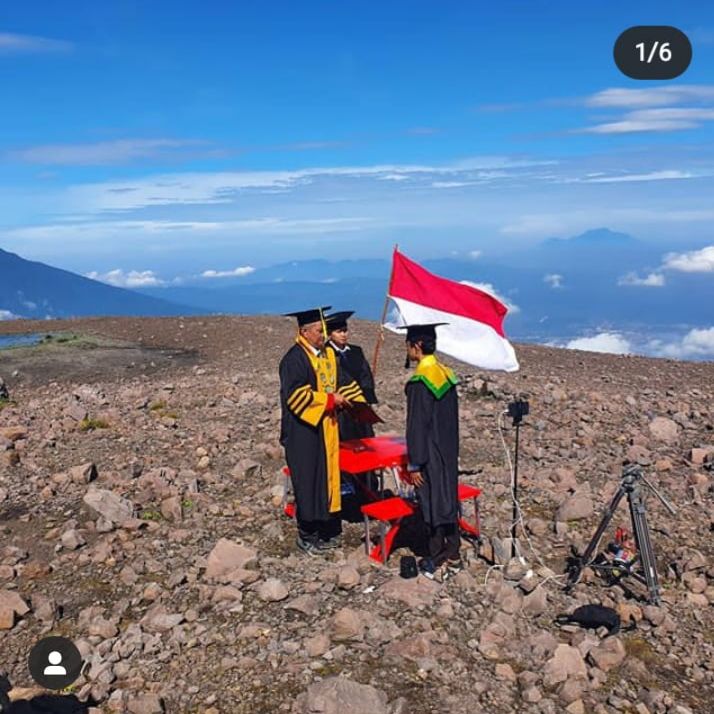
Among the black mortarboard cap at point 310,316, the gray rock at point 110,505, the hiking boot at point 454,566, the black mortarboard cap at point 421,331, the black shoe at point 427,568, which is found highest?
→ the black mortarboard cap at point 310,316

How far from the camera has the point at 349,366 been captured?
8188 millimetres

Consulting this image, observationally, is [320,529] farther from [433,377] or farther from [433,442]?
[433,377]

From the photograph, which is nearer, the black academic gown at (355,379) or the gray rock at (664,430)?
the black academic gown at (355,379)

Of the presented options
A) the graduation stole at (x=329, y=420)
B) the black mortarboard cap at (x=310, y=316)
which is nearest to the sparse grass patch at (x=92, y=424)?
the graduation stole at (x=329, y=420)

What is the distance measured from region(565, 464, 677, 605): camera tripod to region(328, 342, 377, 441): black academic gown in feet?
8.65

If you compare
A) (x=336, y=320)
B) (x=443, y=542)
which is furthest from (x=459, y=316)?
(x=443, y=542)

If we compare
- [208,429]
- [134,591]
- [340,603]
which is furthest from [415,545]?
[208,429]

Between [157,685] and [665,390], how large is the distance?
12295mm

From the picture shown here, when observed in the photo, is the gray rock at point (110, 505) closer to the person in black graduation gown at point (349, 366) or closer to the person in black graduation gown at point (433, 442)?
the person in black graduation gown at point (349, 366)

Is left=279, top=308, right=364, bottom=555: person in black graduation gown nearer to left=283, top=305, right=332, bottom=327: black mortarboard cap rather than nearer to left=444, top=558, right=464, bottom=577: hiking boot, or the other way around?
left=283, top=305, right=332, bottom=327: black mortarboard cap

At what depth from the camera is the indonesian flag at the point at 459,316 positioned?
23.4ft

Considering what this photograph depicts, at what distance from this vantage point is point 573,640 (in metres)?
5.60

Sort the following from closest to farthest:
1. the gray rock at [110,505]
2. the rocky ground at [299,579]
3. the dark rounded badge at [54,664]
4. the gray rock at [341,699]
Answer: the gray rock at [341,699] < the dark rounded badge at [54,664] < the rocky ground at [299,579] < the gray rock at [110,505]

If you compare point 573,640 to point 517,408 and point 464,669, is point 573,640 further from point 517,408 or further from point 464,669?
point 517,408
